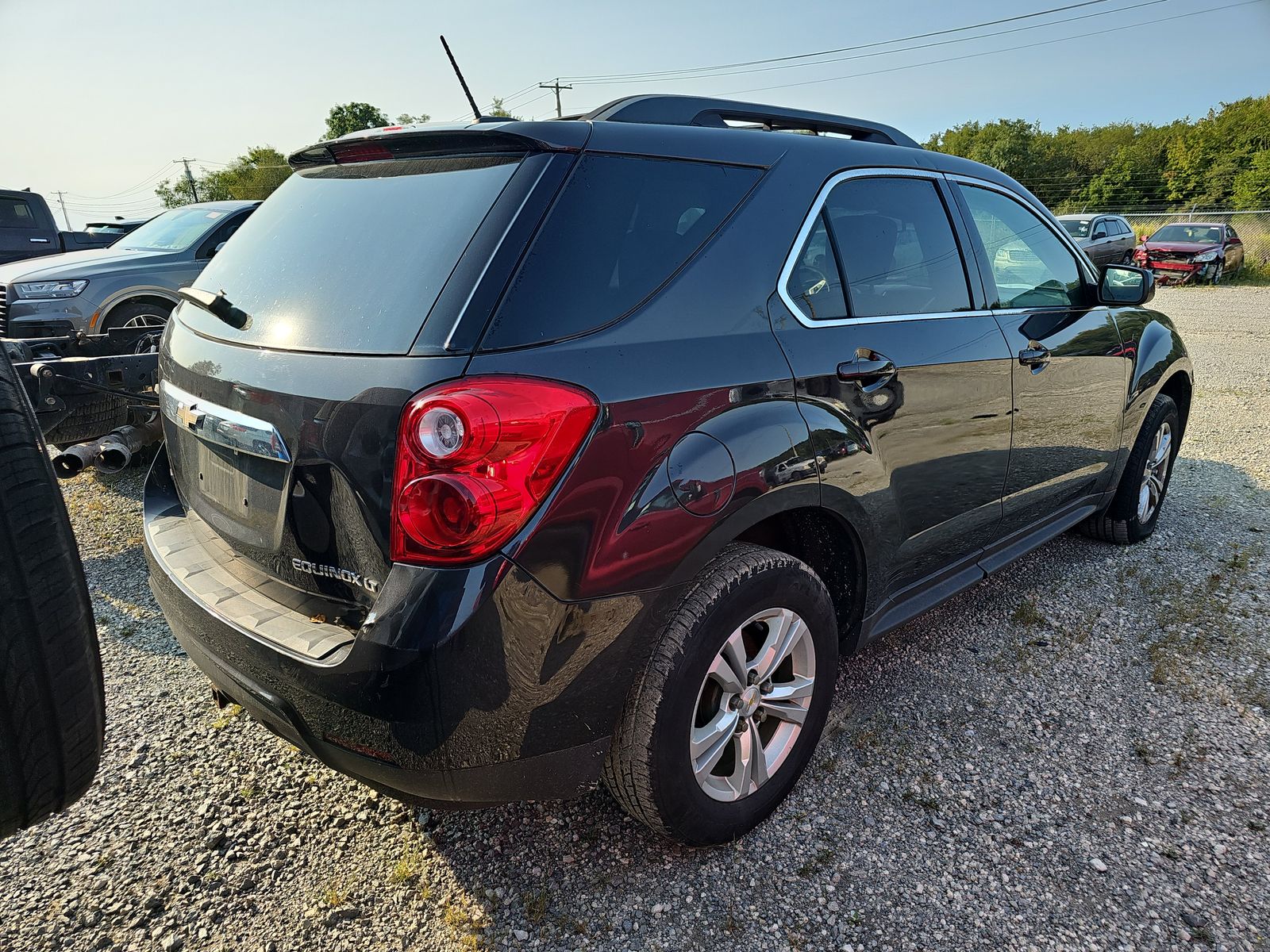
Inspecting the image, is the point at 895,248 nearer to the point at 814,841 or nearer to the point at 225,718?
the point at 814,841

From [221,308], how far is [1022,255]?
9.56 feet

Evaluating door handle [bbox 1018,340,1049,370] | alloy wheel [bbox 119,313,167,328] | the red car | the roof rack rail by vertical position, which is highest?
the roof rack rail

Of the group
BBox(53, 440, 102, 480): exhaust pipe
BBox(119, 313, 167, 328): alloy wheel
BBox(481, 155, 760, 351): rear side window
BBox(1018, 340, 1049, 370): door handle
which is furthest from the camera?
BBox(119, 313, 167, 328): alloy wheel

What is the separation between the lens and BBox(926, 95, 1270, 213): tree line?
37625 mm

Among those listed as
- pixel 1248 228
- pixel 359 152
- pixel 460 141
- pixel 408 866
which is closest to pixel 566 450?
pixel 460 141

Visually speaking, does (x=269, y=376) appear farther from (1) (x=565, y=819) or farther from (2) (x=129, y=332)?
(2) (x=129, y=332)

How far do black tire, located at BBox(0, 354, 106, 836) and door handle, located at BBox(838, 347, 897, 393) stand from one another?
6.27 ft

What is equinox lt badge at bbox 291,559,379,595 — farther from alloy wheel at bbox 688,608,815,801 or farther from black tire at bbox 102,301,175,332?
black tire at bbox 102,301,175,332

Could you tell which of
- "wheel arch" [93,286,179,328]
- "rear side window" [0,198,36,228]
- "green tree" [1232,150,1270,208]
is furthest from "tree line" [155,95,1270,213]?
"wheel arch" [93,286,179,328]

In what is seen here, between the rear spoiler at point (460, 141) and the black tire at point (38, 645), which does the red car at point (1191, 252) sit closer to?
the rear spoiler at point (460, 141)

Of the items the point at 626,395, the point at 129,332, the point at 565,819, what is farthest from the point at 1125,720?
the point at 129,332

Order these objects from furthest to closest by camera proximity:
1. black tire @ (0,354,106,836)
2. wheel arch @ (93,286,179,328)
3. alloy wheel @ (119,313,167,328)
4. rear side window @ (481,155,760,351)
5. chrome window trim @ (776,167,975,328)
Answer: alloy wheel @ (119,313,167,328)
wheel arch @ (93,286,179,328)
chrome window trim @ (776,167,975,328)
rear side window @ (481,155,760,351)
black tire @ (0,354,106,836)

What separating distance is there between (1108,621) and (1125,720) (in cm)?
82

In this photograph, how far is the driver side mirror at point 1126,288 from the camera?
3.49m
